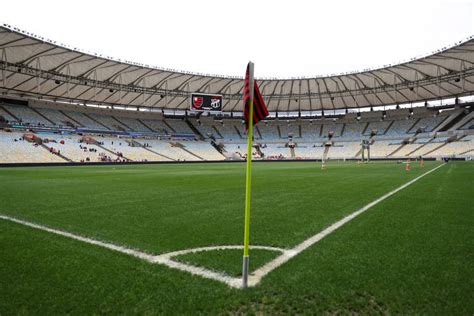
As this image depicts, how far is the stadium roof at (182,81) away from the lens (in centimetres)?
4141

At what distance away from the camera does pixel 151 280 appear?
349cm

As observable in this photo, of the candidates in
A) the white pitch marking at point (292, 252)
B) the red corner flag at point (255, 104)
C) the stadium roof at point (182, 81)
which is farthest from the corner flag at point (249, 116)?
the stadium roof at point (182, 81)

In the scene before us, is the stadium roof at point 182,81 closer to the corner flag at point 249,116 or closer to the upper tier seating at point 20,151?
the upper tier seating at point 20,151

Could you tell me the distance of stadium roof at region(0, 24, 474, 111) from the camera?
41406 millimetres

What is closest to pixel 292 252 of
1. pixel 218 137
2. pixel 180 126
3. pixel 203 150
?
pixel 203 150

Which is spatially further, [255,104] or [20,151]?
[20,151]

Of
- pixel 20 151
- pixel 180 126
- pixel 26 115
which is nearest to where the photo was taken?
pixel 20 151

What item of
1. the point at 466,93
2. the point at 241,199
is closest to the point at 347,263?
the point at 241,199

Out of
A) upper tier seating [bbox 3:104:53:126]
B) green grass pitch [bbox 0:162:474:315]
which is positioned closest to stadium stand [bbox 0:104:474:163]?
upper tier seating [bbox 3:104:53:126]

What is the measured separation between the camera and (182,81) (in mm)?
58875

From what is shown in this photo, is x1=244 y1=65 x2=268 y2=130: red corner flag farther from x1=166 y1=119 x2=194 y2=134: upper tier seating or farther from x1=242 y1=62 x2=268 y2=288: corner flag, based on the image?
x1=166 y1=119 x2=194 y2=134: upper tier seating

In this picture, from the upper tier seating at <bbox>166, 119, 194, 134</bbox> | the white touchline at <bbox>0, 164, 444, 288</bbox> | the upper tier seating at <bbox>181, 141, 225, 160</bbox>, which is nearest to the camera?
the white touchline at <bbox>0, 164, 444, 288</bbox>

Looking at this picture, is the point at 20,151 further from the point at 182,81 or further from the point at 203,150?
the point at 203,150

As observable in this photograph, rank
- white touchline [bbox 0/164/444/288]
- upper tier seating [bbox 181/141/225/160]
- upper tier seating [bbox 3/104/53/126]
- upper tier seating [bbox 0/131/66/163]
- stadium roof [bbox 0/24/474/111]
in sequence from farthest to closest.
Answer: upper tier seating [bbox 181/141/225/160]
upper tier seating [bbox 3/104/53/126]
stadium roof [bbox 0/24/474/111]
upper tier seating [bbox 0/131/66/163]
white touchline [bbox 0/164/444/288]
